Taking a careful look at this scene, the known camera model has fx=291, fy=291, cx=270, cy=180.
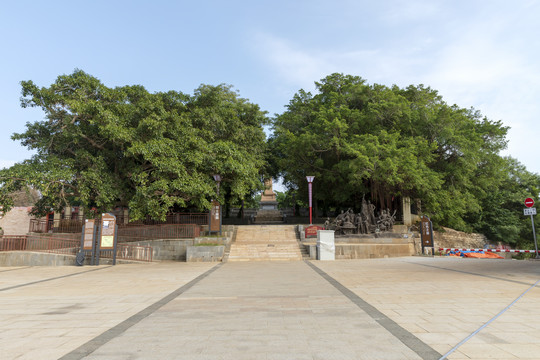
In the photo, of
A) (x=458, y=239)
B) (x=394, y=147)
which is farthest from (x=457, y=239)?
(x=394, y=147)

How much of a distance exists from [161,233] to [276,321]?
14.8 metres

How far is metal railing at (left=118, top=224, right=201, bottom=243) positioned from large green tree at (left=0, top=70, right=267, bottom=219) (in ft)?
4.46

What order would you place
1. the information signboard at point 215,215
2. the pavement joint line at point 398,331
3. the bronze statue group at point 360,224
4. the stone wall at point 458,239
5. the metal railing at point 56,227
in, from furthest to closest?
the stone wall at point 458,239
the metal railing at point 56,227
the bronze statue group at point 360,224
the information signboard at point 215,215
the pavement joint line at point 398,331

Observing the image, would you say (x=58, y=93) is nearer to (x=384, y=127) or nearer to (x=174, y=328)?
(x=174, y=328)

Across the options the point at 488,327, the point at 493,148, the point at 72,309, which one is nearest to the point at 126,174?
the point at 72,309

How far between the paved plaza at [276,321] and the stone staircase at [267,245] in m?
7.43

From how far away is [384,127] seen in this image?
23.3 m

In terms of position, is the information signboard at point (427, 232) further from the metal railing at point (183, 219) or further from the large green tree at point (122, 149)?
the metal railing at point (183, 219)

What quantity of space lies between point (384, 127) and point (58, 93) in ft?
73.7

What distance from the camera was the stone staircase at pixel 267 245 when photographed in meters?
14.8

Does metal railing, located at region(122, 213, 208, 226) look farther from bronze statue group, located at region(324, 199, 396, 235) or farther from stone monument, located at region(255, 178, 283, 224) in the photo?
stone monument, located at region(255, 178, 283, 224)

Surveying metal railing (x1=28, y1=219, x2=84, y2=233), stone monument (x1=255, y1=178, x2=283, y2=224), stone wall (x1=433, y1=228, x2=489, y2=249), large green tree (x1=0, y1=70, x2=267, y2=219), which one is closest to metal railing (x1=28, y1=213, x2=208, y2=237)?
metal railing (x1=28, y1=219, x2=84, y2=233)

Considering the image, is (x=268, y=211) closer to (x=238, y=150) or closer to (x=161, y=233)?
(x=238, y=150)

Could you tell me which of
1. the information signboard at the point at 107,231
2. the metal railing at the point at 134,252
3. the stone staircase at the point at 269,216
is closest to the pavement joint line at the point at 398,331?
the information signboard at the point at 107,231
